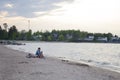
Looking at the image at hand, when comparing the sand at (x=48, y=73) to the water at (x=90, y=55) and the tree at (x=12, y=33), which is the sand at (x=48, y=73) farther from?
the tree at (x=12, y=33)

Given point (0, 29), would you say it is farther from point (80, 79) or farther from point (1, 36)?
point (80, 79)

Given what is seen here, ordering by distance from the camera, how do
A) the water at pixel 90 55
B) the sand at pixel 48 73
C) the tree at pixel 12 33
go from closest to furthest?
1. the sand at pixel 48 73
2. the water at pixel 90 55
3. the tree at pixel 12 33

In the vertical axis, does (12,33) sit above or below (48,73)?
above

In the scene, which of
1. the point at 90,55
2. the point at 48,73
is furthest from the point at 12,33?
the point at 48,73

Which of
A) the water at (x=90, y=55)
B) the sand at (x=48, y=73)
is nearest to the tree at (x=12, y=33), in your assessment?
the water at (x=90, y=55)

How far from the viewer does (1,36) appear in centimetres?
Answer: 16125

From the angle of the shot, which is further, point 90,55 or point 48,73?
point 90,55

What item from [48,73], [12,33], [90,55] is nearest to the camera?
[48,73]

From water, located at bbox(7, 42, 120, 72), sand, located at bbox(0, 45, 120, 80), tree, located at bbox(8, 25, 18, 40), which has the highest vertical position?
tree, located at bbox(8, 25, 18, 40)

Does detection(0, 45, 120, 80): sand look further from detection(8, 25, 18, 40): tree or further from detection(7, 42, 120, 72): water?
detection(8, 25, 18, 40): tree

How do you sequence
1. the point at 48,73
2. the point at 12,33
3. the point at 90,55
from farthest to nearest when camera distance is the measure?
the point at 12,33 → the point at 90,55 → the point at 48,73

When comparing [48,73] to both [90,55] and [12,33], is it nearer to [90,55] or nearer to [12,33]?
[90,55]

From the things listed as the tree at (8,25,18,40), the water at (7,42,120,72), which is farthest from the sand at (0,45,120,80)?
the tree at (8,25,18,40)

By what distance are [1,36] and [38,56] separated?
13825cm
